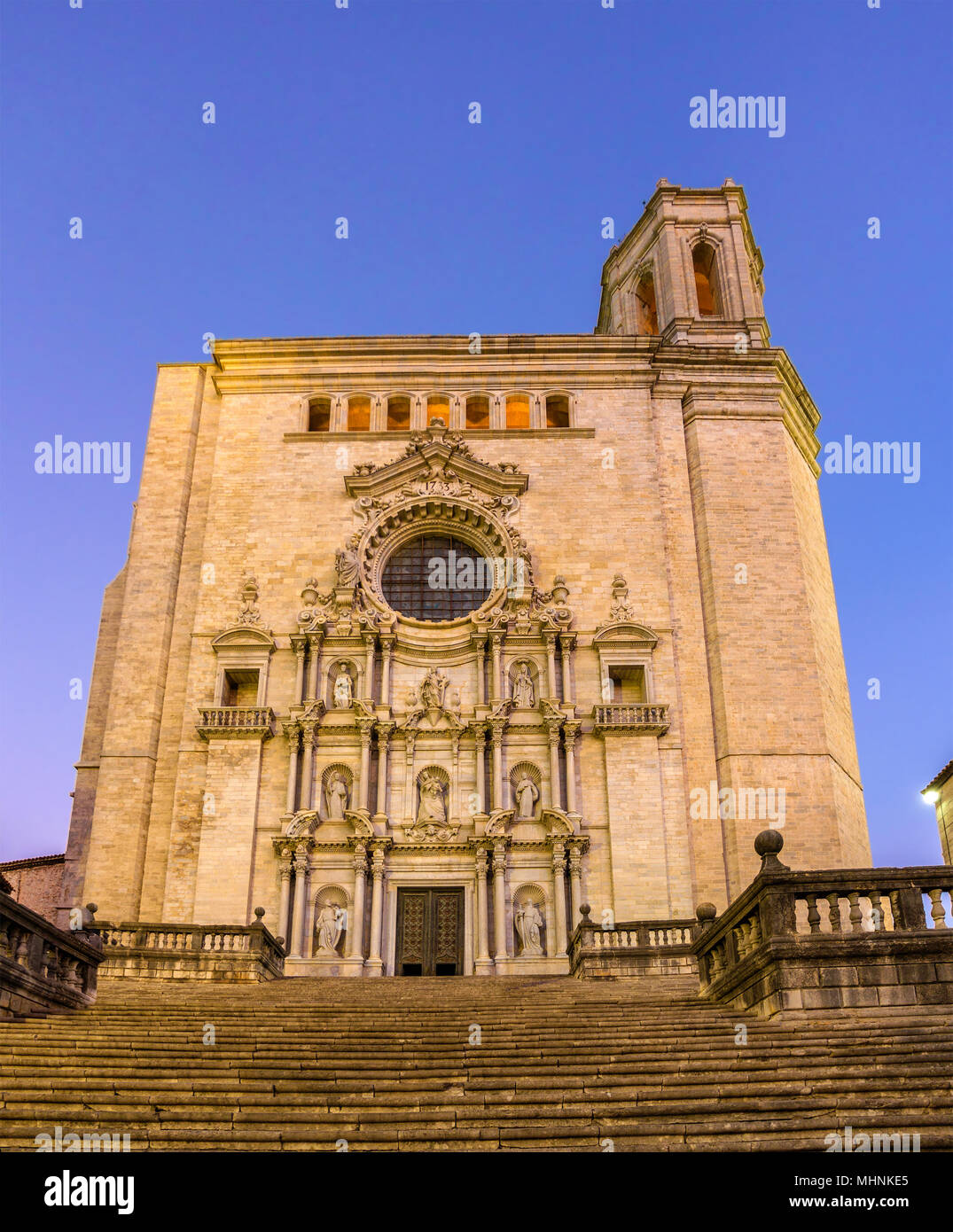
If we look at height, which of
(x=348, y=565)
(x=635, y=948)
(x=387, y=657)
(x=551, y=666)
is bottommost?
(x=635, y=948)

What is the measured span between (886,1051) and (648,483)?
19.0 m

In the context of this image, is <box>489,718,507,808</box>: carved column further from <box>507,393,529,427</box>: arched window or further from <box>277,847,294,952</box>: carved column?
<box>507,393,529,427</box>: arched window

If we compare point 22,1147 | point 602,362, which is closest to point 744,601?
point 602,362

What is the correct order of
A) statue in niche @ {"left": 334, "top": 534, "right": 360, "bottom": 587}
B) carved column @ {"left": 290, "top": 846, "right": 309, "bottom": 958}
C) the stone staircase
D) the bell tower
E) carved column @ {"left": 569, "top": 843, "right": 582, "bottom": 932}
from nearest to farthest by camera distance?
the stone staircase < carved column @ {"left": 290, "top": 846, "right": 309, "bottom": 958} < carved column @ {"left": 569, "top": 843, "right": 582, "bottom": 932} < statue in niche @ {"left": 334, "top": 534, "right": 360, "bottom": 587} < the bell tower

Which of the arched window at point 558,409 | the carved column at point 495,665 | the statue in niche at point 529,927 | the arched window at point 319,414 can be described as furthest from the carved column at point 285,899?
the arched window at point 558,409

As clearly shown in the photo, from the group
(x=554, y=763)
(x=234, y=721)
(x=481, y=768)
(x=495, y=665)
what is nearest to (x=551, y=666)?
(x=495, y=665)

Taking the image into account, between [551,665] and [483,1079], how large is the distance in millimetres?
15741

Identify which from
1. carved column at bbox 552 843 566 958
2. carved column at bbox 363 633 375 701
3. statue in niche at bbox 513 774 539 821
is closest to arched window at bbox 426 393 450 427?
carved column at bbox 363 633 375 701

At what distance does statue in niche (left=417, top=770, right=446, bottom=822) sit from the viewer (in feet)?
75.2

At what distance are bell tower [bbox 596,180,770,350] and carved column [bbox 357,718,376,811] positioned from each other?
42.6ft

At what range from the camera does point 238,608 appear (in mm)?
25125

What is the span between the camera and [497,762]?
2314 cm

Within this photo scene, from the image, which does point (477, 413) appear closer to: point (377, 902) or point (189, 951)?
point (377, 902)

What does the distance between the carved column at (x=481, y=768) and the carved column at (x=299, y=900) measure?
12.1ft
